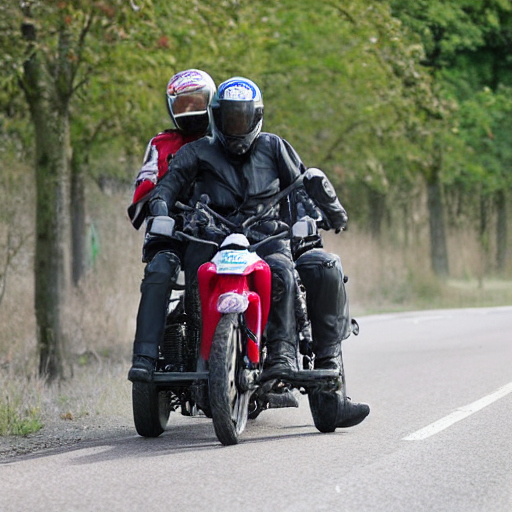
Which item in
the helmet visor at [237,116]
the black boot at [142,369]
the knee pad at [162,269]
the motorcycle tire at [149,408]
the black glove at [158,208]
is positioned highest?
the helmet visor at [237,116]

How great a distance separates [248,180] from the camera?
786 centimetres

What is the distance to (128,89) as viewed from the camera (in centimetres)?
1686

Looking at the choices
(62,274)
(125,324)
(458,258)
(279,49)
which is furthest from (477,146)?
(62,274)

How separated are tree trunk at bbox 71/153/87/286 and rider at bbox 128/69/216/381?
13933mm

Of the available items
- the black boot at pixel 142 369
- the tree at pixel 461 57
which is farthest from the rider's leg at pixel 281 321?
the tree at pixel 461 57

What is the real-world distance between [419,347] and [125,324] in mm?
3748

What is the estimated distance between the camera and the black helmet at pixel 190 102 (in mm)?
8562

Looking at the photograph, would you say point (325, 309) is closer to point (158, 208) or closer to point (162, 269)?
point (162, 269)

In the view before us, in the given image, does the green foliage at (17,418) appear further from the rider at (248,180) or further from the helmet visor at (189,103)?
the helmet visor at (189,103)

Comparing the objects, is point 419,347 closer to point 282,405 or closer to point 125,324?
point 125,324

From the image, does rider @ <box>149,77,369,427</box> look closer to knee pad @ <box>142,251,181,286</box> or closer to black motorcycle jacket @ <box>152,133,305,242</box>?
black motorcycle jacket @ <box>152,133,305,242</box>

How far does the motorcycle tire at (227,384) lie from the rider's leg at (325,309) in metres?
0.66

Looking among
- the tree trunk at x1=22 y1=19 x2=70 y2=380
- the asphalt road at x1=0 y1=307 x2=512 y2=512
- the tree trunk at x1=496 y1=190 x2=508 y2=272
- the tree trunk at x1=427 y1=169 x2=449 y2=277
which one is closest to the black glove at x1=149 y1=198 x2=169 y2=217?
the asphalt road at x1=0 y1=307 x2=512 y2=512

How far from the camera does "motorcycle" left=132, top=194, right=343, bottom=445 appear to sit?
711cm
